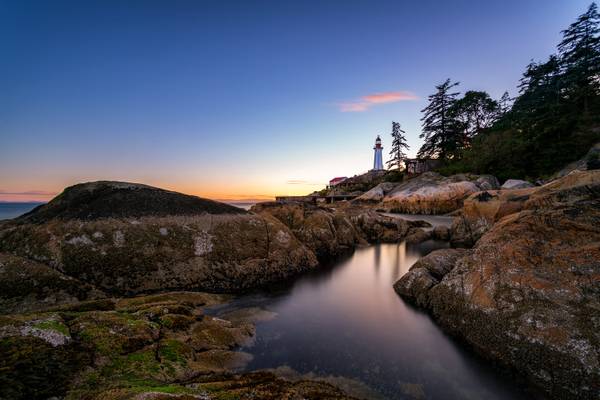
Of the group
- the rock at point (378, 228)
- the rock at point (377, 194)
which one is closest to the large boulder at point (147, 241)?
the rock at point (378, 228)

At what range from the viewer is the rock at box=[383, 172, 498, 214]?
3853 cm

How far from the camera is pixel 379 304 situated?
10398 mm

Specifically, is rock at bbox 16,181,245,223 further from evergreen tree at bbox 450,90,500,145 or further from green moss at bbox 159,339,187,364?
evergreen tree at bbox 450,90,500,145

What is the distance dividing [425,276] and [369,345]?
435cm

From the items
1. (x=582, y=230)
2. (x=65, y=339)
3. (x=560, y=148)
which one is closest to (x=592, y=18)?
(x=560, y=148)

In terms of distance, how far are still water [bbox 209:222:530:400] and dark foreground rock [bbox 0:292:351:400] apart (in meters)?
0.98

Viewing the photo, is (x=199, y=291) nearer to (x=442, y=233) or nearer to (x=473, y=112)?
(x=442, y=233)

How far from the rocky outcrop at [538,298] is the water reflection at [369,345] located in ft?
2.18

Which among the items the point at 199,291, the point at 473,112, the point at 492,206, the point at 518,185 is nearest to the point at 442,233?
the point at 492,206

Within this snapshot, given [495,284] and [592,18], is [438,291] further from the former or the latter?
[592,18]

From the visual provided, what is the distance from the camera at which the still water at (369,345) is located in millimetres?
5625

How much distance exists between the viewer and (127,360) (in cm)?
473

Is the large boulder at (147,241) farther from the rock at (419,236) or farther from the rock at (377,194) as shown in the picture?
the rock at (377,194)

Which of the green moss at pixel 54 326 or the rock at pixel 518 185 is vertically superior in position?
the rock at pixel 518 185
